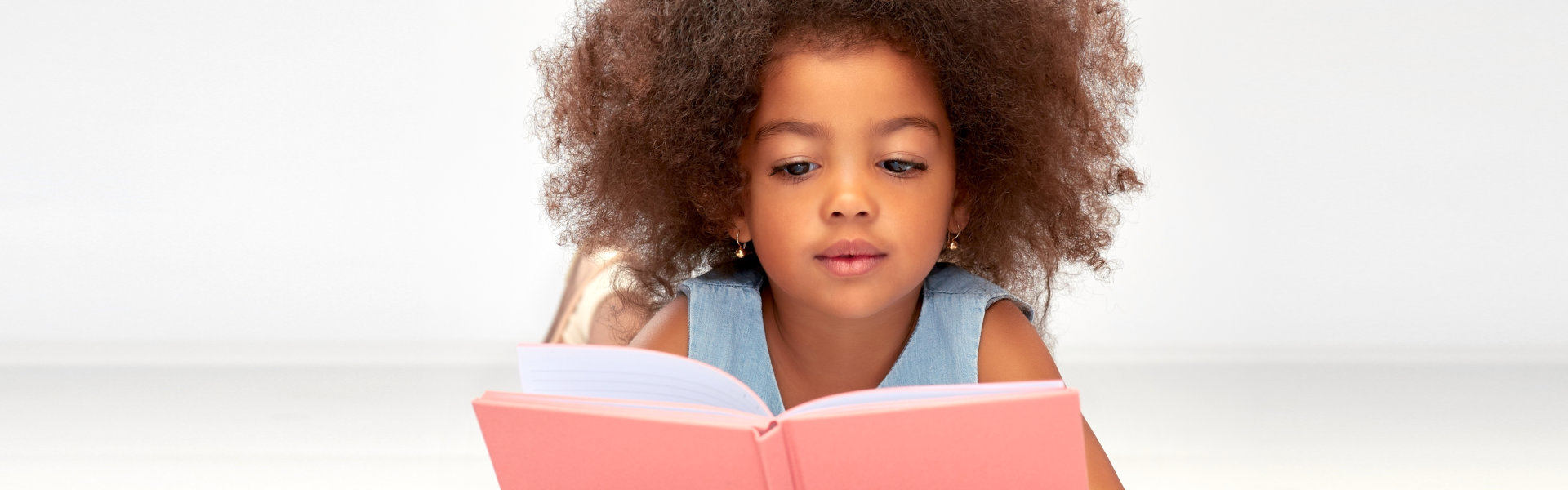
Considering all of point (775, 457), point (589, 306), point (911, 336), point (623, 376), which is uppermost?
point (589, 306)

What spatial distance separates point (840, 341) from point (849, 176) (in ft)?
1.01

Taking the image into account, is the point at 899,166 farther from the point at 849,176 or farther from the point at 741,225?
the point at 741,225

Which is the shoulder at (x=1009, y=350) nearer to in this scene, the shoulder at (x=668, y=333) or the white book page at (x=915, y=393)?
the shoulder at (x=668, y=333)

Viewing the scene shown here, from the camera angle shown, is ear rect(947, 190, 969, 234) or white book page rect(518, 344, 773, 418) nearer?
white book page rect(518, 344, 773, 418)

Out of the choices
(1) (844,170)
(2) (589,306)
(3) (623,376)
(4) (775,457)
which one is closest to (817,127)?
(1) (844,170)

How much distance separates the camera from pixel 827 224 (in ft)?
4.65

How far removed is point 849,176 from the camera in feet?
4.59

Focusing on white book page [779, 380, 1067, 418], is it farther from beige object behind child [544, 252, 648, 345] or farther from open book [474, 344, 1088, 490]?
beige object behind child [544, 252, 648, 345]

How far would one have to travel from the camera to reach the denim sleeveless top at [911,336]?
1.61 metres

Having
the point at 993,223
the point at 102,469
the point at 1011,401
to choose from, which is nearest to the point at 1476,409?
the point at 993,223

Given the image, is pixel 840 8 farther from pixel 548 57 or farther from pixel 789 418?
pixel 789 418

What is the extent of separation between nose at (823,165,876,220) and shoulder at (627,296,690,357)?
0.33 metres

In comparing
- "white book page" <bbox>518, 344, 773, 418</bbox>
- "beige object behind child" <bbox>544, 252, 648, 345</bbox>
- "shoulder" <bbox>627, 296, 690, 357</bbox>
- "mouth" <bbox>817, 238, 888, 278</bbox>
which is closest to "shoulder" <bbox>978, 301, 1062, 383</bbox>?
"mouth" <bbox>817, 238, 888, 278</bbox>

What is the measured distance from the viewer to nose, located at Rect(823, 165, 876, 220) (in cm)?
138
